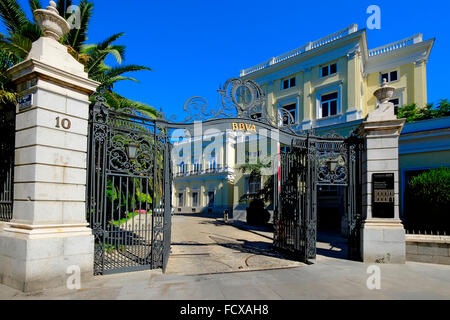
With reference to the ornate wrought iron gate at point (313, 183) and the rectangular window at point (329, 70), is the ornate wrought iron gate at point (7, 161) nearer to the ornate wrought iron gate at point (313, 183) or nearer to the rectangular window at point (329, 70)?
the ornate wrought iron gate at point (313, 183)

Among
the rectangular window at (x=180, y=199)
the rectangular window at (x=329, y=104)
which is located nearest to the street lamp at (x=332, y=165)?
the rectangular window at (x=329, y=104)

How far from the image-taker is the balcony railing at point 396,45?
74.1ft

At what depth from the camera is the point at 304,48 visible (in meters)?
25.3

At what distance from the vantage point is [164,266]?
6.95m

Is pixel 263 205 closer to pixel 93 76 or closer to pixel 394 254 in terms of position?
pixel 394 254

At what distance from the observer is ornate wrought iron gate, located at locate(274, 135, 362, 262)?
848 centimetres

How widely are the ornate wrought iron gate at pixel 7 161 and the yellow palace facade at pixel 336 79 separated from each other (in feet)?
56.8

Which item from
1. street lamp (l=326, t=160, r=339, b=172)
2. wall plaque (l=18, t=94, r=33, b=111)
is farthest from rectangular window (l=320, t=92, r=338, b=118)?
wall plaque (l=18, t=94, r=33, b=111)

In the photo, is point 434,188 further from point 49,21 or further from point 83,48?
point 83,48

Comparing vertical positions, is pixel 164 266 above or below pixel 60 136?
below

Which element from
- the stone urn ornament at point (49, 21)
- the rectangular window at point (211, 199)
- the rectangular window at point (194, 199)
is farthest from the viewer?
the rectangular window at point (194, 199)

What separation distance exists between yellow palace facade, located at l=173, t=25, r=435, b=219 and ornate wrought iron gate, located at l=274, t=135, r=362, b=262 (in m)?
11.9

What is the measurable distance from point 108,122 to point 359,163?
7690mm
